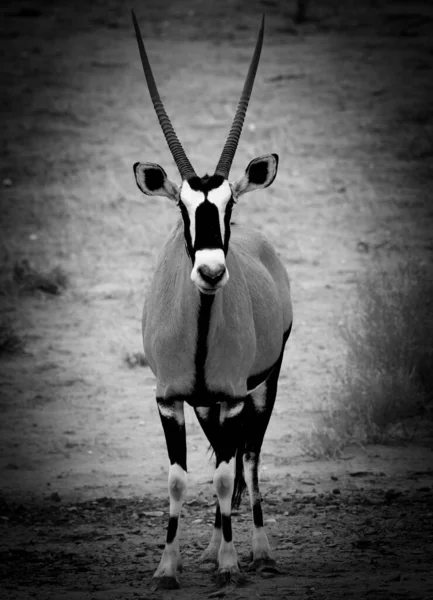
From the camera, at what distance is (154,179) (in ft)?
19.2

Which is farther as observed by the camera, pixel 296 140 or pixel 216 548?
pixel 296 140

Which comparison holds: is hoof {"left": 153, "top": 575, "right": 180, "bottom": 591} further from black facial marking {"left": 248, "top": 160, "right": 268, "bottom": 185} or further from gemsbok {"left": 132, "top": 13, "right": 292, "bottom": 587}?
black facial marking {"left": 248, "top": 160, "right": 268, "bottom": 185}

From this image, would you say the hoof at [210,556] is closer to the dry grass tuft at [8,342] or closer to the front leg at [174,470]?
the front leg at [174,470]

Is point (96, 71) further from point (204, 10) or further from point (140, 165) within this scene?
point (140, 165)

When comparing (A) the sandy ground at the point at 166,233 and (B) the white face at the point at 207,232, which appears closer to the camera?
(B) the white face at the point at 207,232

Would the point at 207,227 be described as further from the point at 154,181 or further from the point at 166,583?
the point at 166,583

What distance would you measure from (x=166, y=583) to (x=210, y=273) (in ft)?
5.94

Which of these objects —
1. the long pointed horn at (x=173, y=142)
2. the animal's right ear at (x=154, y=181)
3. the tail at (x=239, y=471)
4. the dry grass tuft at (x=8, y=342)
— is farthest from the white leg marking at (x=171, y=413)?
the dry grass tuft at (x=8, y=342)

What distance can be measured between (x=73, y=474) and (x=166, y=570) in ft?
9.52

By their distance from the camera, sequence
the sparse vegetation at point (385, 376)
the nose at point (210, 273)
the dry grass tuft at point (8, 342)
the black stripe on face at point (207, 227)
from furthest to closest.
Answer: the dry grass tuft at point (8, 342) < the sparse vegetation at point (385, 376) < the black stripe on face at point (207, 227) < the nose at point (210, 273)

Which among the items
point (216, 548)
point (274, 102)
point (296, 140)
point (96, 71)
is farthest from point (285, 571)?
point (96, 71)

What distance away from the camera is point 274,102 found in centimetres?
1903

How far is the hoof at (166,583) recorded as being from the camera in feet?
18.9

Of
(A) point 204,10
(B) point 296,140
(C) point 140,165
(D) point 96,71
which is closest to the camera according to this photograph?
(C) point 140,165
